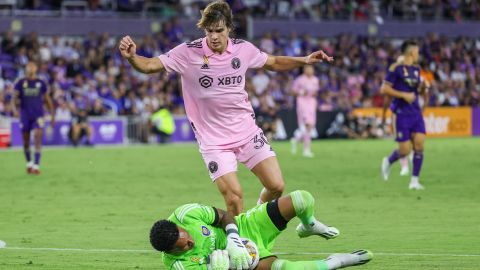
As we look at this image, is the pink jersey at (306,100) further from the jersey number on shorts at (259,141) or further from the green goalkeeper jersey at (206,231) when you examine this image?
the green goalkeeper jersey at (206,231)

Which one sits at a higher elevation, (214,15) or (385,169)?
(214,15)

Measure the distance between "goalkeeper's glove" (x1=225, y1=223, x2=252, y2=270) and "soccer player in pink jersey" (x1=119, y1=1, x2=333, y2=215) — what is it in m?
2.14

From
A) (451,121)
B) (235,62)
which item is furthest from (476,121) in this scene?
(235,62)

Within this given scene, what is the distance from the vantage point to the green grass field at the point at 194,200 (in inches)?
478

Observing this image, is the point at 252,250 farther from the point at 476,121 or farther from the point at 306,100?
the point at 476,121

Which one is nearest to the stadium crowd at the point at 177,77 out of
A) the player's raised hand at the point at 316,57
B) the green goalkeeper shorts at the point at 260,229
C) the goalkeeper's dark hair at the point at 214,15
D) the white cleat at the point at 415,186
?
the white cleat at the point at 415,186

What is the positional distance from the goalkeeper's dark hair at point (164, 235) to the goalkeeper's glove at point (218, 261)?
407 millimetres

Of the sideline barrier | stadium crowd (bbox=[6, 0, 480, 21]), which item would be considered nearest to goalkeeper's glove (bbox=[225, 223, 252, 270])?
the sideline barrier

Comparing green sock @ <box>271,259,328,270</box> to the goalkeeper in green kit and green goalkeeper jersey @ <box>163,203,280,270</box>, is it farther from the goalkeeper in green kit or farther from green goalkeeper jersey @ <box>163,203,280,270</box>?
green goalkeeper jersey @ <box>163,203,280,270</box>

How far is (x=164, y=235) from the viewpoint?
876cm

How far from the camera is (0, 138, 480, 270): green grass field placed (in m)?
12.1

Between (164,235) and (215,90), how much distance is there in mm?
3088

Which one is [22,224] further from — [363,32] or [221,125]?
[363,32]

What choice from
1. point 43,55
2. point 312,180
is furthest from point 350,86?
point 312,180
